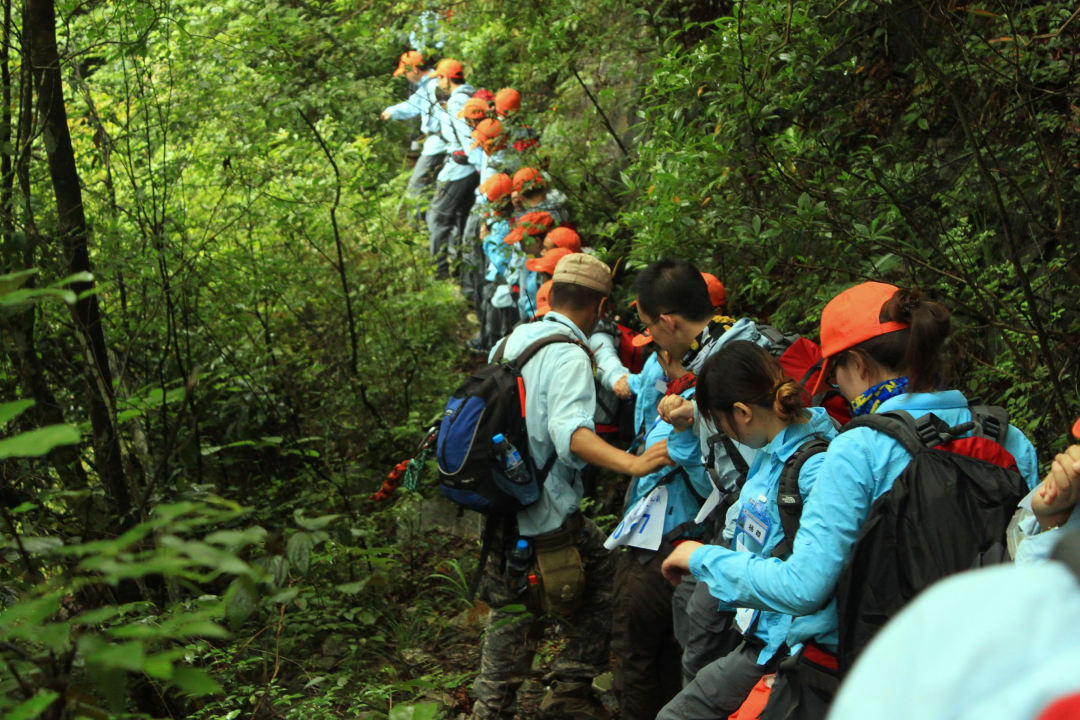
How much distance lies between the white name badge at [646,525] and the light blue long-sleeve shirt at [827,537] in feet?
3.83

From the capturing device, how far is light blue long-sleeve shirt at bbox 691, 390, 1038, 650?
211 cm

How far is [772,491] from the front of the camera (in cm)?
251

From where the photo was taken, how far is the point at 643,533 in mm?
3449

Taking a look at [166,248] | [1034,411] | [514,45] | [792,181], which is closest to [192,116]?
[166,248]

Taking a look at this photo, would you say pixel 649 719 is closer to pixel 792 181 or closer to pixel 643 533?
pixel 643 533

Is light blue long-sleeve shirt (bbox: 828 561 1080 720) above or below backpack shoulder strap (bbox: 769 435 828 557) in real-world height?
above

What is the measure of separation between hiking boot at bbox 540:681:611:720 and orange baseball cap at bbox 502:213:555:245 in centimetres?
358

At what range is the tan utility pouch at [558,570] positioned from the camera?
12.4ft

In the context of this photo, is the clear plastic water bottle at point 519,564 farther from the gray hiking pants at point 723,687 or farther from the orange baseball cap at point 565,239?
the orange baseball cap at point 565,239

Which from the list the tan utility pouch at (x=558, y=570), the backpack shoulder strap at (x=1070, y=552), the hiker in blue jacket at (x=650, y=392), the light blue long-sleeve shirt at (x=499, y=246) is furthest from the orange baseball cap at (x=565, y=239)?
the backpack shoulder strap at (x=1070, y=552)

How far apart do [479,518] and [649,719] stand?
2742 millimetres

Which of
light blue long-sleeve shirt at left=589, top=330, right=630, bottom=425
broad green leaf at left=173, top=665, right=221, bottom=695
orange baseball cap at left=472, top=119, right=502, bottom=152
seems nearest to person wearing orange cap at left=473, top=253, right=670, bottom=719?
light blue long-sleeve shirt at left=589, top=330, right=630, bottom=425

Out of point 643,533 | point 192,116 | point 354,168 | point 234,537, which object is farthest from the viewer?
point 354,168

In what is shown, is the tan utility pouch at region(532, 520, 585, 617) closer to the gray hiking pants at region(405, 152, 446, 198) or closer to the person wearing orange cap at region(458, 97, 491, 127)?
the person wearing orange cap at region(458, 97, 491, 127)
